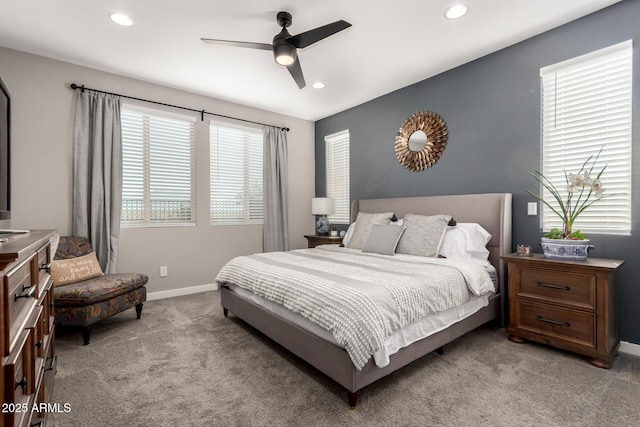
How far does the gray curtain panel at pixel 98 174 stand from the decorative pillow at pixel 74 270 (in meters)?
0.38

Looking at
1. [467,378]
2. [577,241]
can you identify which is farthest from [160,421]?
[577,241]

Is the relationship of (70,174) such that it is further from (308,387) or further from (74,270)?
(308,387)

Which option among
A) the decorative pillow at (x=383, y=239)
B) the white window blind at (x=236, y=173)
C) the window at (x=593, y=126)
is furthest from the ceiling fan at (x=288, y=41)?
the white window blind at (x=236, y=173)

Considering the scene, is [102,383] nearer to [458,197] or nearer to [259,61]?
[259,61]

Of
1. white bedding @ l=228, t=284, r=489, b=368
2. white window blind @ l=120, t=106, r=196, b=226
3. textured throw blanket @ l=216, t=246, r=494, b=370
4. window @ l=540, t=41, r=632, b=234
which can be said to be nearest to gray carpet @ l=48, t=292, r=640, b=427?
white bedding @ l=228, t=284, r=489, b=368

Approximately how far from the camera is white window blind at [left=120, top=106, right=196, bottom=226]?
3.77 metres

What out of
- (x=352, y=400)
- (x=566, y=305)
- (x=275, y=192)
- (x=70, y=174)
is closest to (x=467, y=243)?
(x=566, y=305)

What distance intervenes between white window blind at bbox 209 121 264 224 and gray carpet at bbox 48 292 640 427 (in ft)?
7.33

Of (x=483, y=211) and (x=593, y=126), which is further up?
(x=593, y=126)

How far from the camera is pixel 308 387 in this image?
76.6 inches

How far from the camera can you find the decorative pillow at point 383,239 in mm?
3201

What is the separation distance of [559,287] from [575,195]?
88cm

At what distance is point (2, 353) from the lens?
849 millimetres

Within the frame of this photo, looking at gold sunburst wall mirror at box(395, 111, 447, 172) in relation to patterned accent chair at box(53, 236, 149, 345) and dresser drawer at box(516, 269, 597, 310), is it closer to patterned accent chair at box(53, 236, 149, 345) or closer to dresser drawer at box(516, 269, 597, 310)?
dresser drawer at box(516, 269, 597, 310)
